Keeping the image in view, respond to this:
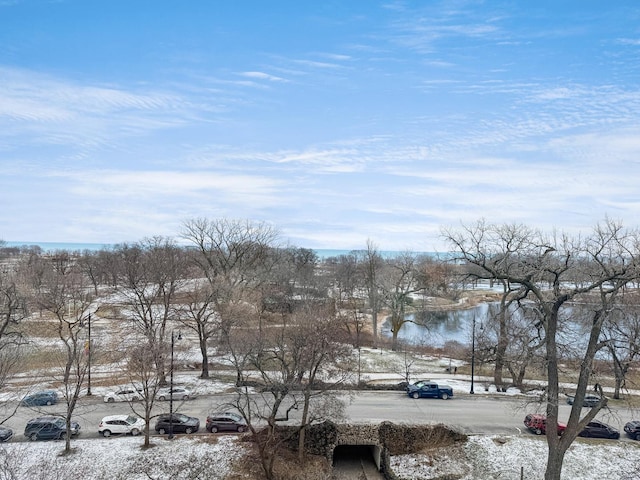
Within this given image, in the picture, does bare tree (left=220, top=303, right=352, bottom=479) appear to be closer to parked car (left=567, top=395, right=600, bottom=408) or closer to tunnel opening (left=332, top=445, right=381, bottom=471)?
tunnel opening (left=332, top=445, right=381, bottom=471)

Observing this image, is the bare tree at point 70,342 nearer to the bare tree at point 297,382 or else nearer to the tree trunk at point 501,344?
the bare tree at point 297,382

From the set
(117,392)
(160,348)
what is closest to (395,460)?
(160,348)

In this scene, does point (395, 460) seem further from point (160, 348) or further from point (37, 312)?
point (37, 312)

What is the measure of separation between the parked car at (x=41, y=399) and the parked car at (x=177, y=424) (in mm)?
7527

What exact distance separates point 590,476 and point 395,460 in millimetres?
8496

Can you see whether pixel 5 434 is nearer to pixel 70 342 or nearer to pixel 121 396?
pixel 121 396

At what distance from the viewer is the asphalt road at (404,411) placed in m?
24.3

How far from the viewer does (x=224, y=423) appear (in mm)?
23547

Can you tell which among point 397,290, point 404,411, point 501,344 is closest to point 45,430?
point 404,411

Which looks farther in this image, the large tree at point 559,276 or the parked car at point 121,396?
the parked car at point 121,396

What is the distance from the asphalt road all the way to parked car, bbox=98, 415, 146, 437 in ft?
2.22

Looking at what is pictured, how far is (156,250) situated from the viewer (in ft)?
138

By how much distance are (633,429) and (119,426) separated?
25794mm

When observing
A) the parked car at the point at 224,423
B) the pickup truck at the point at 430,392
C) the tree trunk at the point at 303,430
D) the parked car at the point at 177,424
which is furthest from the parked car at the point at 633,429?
the parked car at the point at 177,424
